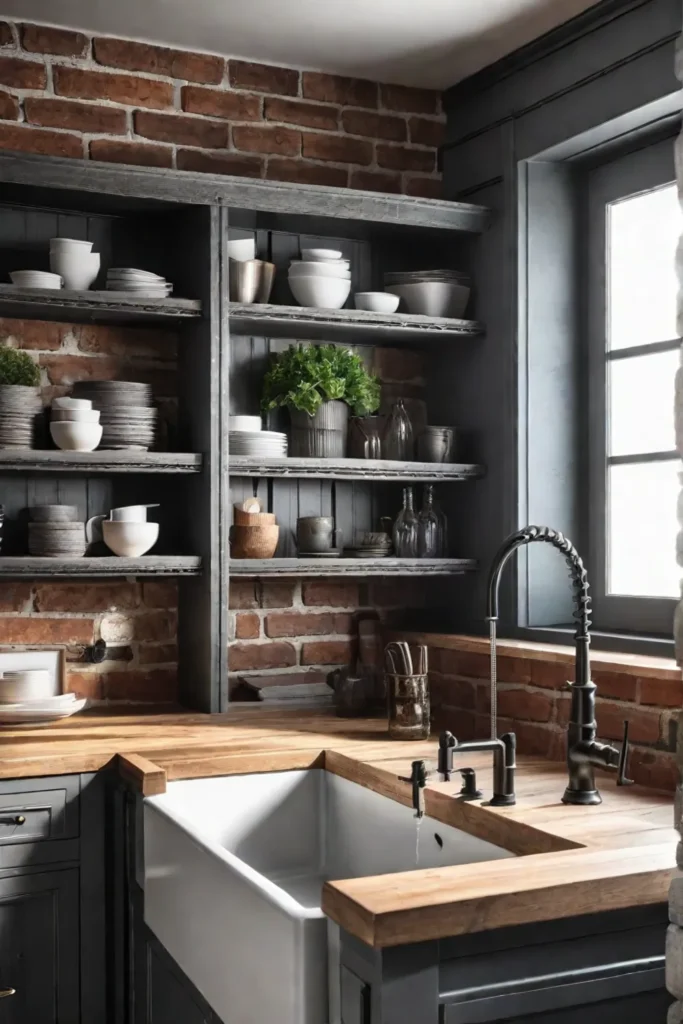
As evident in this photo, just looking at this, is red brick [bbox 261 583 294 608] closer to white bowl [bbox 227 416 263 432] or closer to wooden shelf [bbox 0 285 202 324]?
white bowl [bbox 227 416 263 432]

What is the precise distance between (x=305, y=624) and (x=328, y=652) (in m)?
0.12

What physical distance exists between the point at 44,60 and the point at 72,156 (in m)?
0.27

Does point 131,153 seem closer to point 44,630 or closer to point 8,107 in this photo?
point 8,107

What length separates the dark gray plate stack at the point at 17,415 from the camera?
120 inches

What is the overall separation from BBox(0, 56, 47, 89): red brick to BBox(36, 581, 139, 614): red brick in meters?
1.41

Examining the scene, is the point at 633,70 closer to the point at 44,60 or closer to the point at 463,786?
the point at 44,60

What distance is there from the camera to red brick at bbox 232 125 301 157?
349 centimetres

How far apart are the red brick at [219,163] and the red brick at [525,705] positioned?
173cm

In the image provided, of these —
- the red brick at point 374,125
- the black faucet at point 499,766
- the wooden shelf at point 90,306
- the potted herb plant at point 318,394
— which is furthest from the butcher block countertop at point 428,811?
the red brick at point 374,125

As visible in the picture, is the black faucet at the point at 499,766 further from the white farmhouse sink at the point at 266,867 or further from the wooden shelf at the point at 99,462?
the wooden shelf at the point at 99,462

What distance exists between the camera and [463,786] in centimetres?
231

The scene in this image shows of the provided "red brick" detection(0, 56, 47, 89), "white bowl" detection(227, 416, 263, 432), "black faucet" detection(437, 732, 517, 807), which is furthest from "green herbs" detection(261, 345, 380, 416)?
"black faucet" detection(437, 732, 517, 807)

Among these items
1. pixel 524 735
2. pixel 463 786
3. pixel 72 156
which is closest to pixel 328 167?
pixel 72 156

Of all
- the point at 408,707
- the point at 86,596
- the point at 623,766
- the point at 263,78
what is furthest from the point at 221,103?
the point at 623,766
